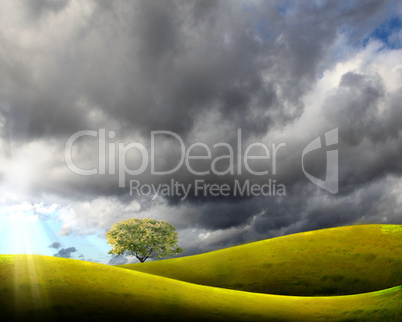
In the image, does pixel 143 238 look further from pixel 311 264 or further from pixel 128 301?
pixel 128 301

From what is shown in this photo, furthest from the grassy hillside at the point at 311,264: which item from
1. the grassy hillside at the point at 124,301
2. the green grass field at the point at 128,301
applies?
the grassy hillside at the point at 124,301

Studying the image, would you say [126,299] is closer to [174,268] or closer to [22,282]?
[22,282]

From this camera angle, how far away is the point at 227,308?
949 inches

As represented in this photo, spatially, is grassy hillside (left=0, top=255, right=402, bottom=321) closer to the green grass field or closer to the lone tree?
A: the green grass field

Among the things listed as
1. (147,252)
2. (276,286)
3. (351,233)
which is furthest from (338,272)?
(147,252)

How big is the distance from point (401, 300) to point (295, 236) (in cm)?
3647

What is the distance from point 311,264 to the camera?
150ft

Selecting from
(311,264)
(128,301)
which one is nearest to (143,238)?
(311,264)

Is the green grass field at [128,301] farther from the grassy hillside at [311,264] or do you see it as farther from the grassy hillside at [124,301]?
the grassy hillside at [311,264]

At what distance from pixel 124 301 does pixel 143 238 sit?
6343 cm

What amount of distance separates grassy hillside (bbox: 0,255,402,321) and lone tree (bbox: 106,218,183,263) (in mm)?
56943

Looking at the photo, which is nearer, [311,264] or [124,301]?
[124,301]

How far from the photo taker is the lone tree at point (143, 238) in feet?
Answer: 275

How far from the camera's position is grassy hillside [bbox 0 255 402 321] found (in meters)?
20.0
